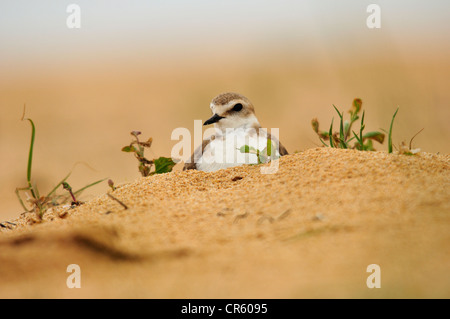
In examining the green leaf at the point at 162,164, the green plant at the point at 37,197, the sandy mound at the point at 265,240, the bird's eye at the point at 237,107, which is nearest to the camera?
the sandy mound at the point at 265,240

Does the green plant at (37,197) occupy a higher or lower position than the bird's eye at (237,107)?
lower

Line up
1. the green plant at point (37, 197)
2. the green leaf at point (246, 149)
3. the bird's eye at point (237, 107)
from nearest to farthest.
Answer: the green plant at point (37, 197) < the green leaf at point (246, 149) < the bird's eye at point (237, 107)

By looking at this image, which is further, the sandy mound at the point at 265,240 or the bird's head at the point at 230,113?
the bird's head at the point at 230,113

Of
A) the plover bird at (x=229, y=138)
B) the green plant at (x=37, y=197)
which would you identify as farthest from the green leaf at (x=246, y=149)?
the green plant at (x=37, y=197)

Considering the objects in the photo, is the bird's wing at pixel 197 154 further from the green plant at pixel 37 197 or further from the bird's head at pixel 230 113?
the green plant at pixel 37 197

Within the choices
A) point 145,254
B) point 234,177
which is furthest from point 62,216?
point 234,177

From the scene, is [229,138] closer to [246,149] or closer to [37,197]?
[246,149]
